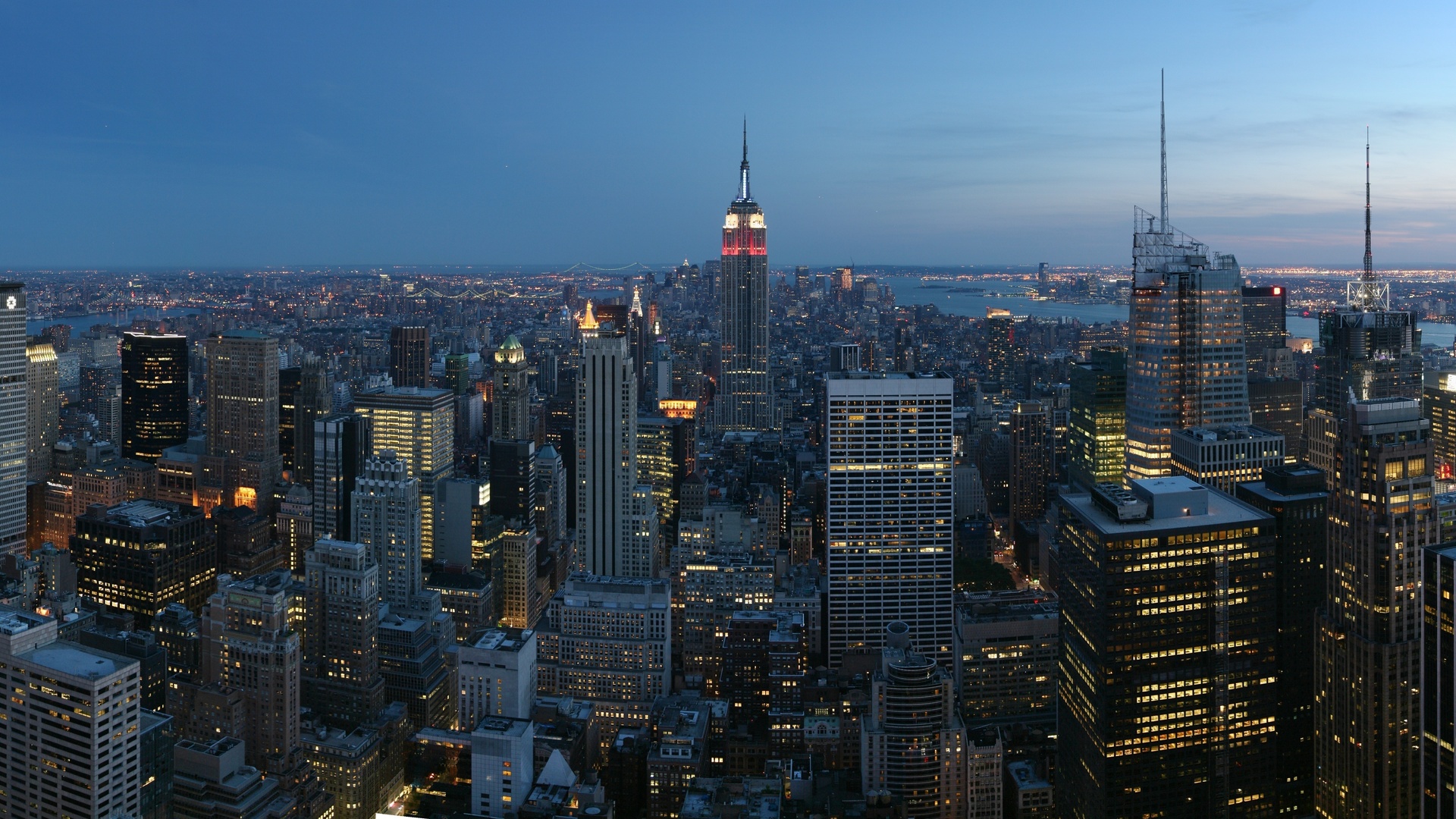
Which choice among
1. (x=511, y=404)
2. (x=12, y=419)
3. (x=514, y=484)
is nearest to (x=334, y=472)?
(x=514, y=484)

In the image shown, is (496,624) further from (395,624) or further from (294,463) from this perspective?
(294,463)

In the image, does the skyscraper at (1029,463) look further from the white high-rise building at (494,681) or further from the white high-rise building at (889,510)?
the white high-rise building at (494,681)

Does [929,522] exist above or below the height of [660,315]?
below

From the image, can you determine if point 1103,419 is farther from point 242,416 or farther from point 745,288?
point 745,288

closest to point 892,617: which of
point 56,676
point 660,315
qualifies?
point 56,676

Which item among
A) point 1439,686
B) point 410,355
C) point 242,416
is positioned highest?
point 410,355

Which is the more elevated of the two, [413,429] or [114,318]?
[114,318]
